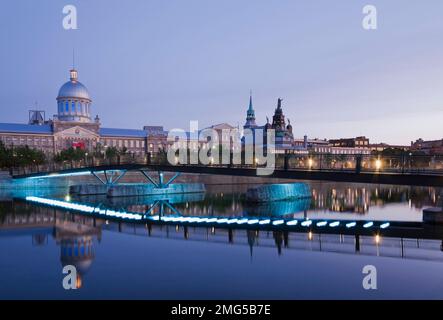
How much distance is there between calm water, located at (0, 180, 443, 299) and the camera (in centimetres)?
1366

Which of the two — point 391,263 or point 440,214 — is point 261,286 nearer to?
point 391,263

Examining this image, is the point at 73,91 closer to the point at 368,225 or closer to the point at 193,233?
the point at 193,233

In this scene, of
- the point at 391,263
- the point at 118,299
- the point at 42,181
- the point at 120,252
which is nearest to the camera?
the point at 118,299

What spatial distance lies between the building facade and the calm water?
72753 millimetres

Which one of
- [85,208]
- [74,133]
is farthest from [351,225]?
[74,133]

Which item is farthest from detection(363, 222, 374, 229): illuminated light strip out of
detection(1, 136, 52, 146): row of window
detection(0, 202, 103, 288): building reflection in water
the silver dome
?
Answer: the silver dome

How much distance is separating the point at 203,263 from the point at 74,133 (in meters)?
98.7

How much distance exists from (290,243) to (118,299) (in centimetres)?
1117

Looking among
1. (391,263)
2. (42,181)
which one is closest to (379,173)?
(391,263)

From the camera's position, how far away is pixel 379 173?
21.1 m

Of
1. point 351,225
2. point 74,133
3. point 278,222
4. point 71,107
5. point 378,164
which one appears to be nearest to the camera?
point 378,164

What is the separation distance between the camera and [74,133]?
107188 mm

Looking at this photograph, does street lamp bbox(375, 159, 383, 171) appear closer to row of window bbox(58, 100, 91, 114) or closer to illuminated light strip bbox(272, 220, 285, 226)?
illuminated light strip bbox(272, 220, 285, 226)

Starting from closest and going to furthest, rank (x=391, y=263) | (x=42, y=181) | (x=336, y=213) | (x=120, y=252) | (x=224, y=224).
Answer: (x=391, y=263) → (x=120, y=252) → (x=224, y=224) → (x=336, y=213) → (x=42, y=181)
